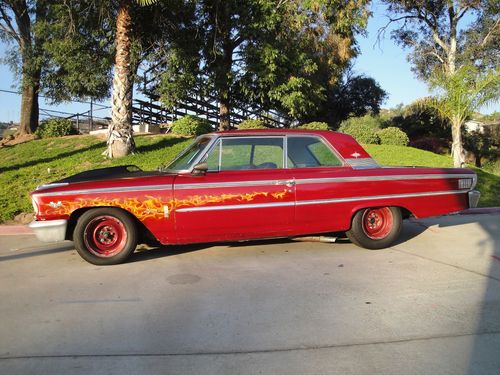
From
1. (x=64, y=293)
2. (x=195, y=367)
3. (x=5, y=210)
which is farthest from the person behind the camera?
(x=5, y=210)

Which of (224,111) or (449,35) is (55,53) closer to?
(224,111)

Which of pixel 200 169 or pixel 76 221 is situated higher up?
pixel 200 169

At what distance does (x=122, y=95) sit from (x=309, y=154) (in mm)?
8566

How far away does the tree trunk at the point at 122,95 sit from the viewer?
41.2ft

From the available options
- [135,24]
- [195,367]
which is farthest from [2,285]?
[135,24]

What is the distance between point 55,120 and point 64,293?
46.0 feet

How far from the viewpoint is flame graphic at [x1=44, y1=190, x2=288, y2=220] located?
5.08 metres

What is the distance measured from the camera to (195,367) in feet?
9.69

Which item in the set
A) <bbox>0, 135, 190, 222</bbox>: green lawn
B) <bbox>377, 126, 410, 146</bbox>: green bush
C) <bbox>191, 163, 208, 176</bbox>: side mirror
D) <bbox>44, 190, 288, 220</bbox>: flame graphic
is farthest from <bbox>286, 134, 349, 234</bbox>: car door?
<bbox>377, 126, 410, 146</bbox>: green bush

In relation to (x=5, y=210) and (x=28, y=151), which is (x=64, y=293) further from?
(x=28, y=151)

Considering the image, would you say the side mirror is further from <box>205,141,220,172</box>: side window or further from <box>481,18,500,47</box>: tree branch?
<box>481,18,500,47</box>: tree branch

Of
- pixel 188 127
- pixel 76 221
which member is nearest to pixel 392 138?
pixel 188 127

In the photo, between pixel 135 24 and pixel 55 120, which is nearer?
Answer: pixel 135 24

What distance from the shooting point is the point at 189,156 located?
567 centimetres
